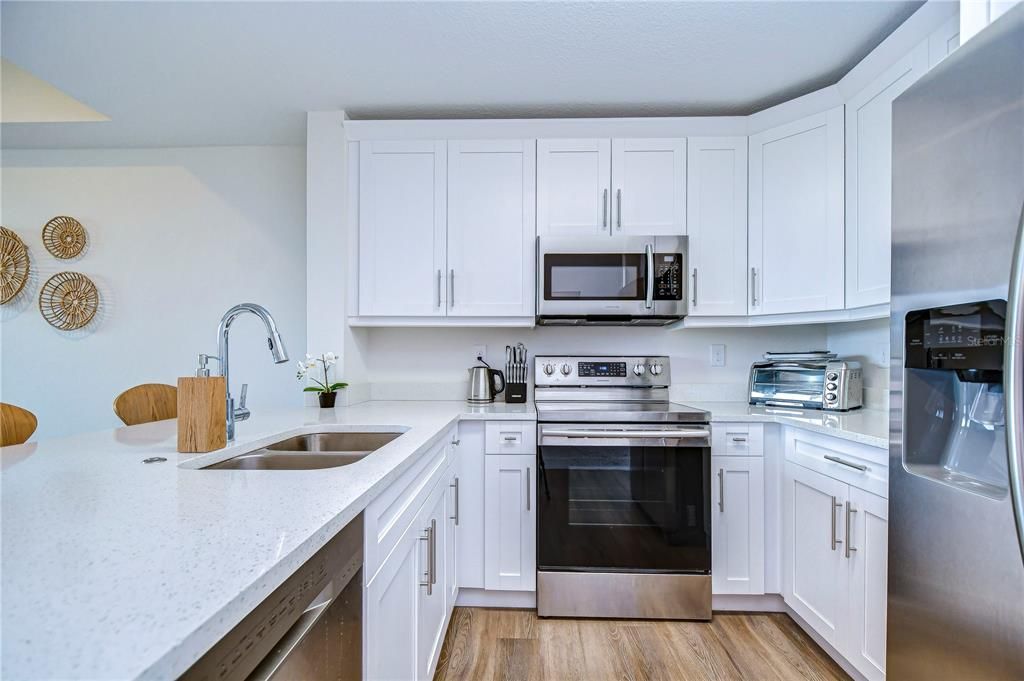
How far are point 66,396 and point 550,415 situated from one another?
3063 millimetres

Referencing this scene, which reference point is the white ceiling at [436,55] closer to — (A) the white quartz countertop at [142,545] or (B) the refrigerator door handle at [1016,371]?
(B) the refrigerator door handle at [1016,371]

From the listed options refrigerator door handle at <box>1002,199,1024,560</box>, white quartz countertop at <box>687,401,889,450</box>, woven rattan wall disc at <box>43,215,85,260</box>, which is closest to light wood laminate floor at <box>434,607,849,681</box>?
white quartz countertop at <box>687,401,889,450</box>

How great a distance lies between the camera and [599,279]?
2.29 m

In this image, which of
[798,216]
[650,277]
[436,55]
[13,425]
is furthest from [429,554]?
[798,216]

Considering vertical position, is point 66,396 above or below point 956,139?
below

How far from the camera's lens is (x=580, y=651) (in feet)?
5.92

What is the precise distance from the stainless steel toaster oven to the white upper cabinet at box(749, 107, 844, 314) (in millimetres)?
266

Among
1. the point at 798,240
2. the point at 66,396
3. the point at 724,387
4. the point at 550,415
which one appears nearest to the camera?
the point at 550,415

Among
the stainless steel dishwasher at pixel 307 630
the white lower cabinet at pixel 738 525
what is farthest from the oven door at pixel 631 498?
the stainless steel dishwasher at pixel 307 630

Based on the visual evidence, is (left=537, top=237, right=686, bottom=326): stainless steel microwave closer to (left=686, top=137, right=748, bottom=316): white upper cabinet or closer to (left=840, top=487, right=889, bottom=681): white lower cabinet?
(left=686, top=137, right=748, bottom=316): white upper cabinet

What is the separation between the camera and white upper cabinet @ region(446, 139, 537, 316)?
7.79 ft

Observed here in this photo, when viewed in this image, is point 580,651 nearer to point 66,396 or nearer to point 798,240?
point 798,240

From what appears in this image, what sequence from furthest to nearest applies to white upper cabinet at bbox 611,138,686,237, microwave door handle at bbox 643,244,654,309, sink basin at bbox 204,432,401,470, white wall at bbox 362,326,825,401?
white wall at bbox 362,326,825,401 → white upper cabinet at bbox 611,138,686,237 → microwave door handle at bbox 643,244,654,309 → sink basin at bbox 204,432,401,470

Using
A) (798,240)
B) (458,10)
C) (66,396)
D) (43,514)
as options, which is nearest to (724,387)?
(798,240)
